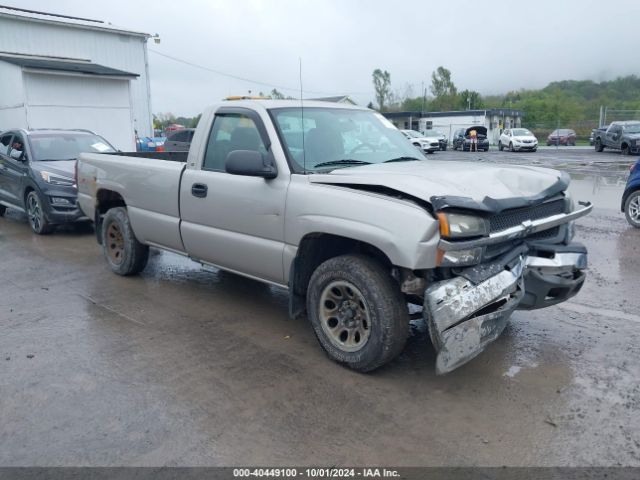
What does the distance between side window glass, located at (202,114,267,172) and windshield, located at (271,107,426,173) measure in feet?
0.88

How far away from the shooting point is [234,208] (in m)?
4.79

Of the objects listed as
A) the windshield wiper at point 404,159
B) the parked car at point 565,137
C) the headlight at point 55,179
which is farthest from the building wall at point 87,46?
the parked car at point 565,137

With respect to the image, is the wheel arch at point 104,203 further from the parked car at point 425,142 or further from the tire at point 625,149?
the parked car at point 425,142

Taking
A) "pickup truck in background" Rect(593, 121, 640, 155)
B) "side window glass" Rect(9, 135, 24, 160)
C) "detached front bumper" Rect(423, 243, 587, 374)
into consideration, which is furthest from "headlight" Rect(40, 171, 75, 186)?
"pickup truck in background" Rect(593, 121, 640, 155)

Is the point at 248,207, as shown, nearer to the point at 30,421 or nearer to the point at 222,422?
the point at 222,422

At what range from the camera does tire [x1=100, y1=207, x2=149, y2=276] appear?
20.8ft

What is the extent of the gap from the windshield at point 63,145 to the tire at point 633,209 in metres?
8.88

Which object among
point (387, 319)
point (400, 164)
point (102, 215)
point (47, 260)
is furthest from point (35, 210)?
point (387, 319)

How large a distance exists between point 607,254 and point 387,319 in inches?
200

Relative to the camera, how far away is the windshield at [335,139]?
457 cm

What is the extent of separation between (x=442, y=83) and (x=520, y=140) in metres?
62.2

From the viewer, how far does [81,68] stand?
63.0 feet

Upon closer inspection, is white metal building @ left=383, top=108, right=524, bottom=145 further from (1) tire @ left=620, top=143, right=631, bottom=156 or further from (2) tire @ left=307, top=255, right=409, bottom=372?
(2) tire @ left=307, top=255, right=409, bottom=372

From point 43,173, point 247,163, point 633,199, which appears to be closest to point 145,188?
point 247,163
